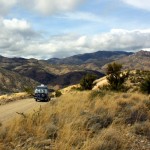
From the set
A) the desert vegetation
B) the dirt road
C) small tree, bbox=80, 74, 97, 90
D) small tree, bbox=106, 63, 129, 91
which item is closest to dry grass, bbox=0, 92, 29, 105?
the dirt road

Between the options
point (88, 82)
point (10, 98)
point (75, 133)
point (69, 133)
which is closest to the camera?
point (69, 133)

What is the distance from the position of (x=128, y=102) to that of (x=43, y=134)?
10.5m

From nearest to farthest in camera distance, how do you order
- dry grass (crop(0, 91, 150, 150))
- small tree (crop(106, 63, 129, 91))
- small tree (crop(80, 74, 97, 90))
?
dry grass (crop(0, 91, 150, 150)), small tree (crop(106, 63, 129, 91)), small tree (crop(80, 74, 97, 90))

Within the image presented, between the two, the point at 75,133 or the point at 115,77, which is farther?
the point at 115,77

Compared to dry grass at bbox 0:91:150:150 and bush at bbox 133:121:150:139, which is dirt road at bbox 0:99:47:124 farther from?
bush at bbox 133:121:150:139

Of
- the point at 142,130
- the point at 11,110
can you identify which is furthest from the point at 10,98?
the point at 142,130

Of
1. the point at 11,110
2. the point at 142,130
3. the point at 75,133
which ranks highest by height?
the point at 75,133

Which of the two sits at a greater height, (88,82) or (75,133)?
(75,133)

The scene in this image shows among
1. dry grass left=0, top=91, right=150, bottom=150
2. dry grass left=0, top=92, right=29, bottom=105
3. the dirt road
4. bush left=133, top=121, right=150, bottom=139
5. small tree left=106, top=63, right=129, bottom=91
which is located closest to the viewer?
dry grass left=0, top=91, right=150, bottom=150

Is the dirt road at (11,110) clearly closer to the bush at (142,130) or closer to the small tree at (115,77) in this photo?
the bush at (142,130)

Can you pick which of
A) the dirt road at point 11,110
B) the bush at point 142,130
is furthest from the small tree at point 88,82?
the bush at point 142,130

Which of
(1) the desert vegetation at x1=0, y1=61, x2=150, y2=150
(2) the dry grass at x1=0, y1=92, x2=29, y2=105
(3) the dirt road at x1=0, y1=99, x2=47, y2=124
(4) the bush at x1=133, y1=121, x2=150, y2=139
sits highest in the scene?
(1) the desert vegetation at x1=0, y1=61, x2=150, y2=150

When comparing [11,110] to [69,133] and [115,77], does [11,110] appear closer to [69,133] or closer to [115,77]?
[69,133]

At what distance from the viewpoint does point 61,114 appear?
15172 mm
